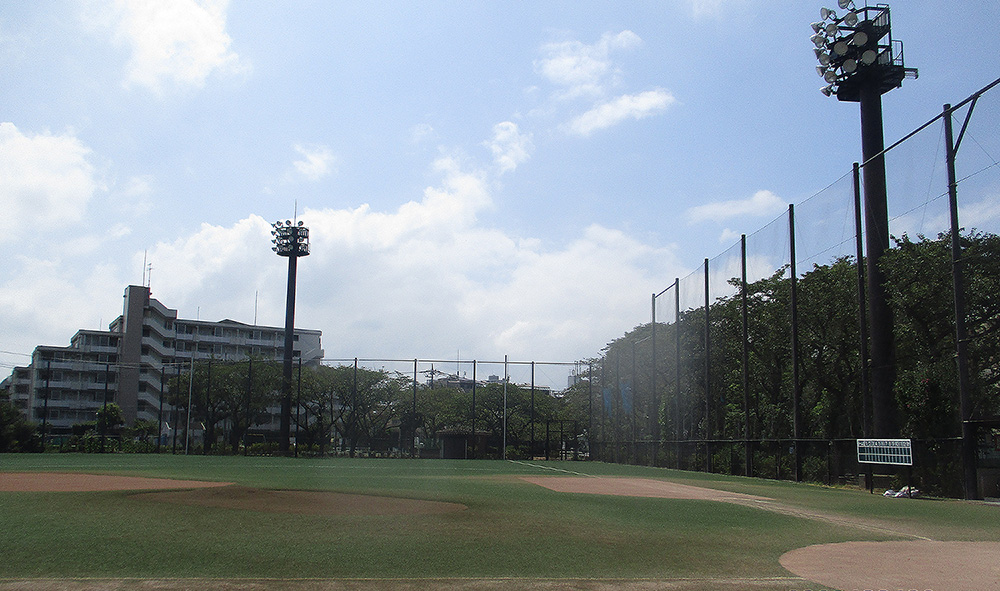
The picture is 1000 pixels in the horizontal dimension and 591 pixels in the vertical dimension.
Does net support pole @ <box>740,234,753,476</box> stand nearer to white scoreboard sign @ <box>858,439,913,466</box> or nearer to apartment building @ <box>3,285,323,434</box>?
white scoreboard sign @ <box>858,439,913,466</box>

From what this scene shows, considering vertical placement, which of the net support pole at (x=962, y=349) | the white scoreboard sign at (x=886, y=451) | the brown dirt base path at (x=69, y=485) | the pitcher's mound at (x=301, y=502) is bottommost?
the brown dirt base path at (x=69, y=485)

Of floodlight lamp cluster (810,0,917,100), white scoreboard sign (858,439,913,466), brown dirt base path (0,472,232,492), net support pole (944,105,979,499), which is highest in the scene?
floodlight lamp cluster (810,0,917,100)

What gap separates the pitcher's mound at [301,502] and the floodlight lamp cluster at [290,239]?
176ft

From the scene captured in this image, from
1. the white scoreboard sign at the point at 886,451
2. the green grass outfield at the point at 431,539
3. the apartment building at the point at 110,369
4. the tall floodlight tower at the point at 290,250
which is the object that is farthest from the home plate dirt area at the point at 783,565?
the apartment building at the point at 110,369

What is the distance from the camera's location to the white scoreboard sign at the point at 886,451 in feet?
56.0

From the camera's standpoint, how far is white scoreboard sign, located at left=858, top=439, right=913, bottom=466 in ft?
56.0

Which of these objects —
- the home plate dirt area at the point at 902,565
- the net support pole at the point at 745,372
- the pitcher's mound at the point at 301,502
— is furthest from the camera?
the net support pole at the point at 745,372

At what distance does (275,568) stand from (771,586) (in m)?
4.04

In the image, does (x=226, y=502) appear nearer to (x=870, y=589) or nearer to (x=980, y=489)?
(x=870, y=589)

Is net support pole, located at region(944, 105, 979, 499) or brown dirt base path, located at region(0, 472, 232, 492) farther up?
net support pole, located at region(944, 105, 979, 499)

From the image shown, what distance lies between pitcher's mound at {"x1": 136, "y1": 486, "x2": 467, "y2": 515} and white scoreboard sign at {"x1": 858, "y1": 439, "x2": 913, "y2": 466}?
11.3 metres

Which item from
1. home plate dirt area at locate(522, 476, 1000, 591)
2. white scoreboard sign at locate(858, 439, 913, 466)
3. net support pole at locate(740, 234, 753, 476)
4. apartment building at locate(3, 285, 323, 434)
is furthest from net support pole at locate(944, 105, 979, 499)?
apartment building at locate(3, 285, 323, 434)

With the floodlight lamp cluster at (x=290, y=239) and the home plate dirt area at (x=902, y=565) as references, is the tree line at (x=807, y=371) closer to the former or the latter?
the home plate dirt area at (x=902, y=565)

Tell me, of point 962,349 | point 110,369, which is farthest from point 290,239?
point 962,349
